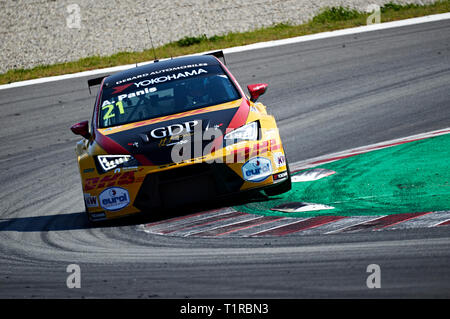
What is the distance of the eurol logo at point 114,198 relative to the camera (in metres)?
5.71

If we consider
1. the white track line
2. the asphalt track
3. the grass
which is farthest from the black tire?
the grass

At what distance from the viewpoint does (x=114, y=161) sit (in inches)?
227

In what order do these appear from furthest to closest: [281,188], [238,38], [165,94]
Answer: [238,38] < [165,94] < [281,188]

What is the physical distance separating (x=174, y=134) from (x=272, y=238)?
1.53 meters

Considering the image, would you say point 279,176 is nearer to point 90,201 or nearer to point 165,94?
point 165,94

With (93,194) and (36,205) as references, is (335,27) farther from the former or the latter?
(93,194)

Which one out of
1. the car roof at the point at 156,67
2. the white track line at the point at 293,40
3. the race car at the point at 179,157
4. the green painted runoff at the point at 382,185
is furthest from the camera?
the white track line at the point at 293,40

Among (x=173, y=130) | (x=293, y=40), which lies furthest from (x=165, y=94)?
(x=293, y=40)

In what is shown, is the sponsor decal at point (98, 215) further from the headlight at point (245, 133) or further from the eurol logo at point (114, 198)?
the headlight at point (245, 133)

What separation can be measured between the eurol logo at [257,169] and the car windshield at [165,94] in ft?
3.04

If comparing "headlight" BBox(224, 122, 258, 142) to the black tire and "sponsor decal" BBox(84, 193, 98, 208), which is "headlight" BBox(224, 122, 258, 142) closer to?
the black tire

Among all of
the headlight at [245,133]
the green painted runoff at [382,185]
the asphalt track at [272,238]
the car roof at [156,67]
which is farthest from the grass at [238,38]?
the headlight at [245,133]
